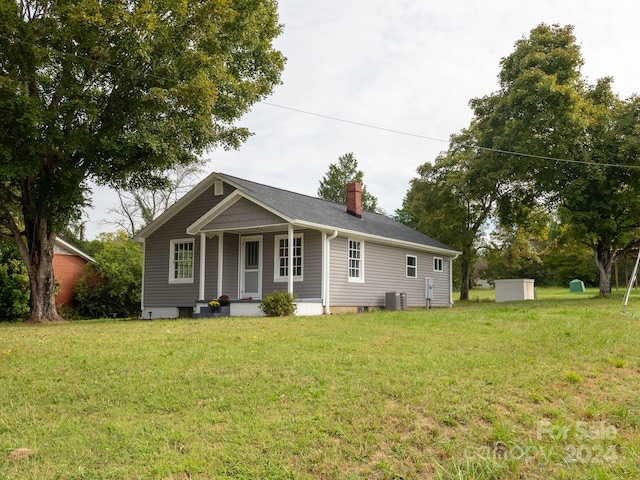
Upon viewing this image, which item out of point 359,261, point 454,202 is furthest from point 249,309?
point 454,202

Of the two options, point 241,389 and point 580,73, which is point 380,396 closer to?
point 241,389

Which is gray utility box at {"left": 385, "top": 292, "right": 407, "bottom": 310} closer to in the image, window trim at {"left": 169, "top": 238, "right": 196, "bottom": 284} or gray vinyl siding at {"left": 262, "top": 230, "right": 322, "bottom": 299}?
gray vinyl siding at {"left": 262, "top": 230, "right": 322, "bottom": 299}

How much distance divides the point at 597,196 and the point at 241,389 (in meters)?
20.9

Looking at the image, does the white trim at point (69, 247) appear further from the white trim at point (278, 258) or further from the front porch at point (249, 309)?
the white trim at point (278, 258)

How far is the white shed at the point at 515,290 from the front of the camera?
27125mm

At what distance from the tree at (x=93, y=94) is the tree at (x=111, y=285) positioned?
7.14 meters

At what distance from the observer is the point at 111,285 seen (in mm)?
25547

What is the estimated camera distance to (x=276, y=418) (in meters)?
5.41

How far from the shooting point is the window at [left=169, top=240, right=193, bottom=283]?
2034cm

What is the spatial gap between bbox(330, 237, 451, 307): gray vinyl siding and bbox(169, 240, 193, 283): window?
18.5 feet

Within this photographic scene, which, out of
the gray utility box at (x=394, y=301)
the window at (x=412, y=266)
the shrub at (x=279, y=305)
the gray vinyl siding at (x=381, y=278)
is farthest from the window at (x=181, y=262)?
the window at (x=412, y=266)

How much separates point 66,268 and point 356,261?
1457cm

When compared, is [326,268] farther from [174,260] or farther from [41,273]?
[41,273]

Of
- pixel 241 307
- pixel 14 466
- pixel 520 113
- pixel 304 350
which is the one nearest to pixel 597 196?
pixel 520 113
